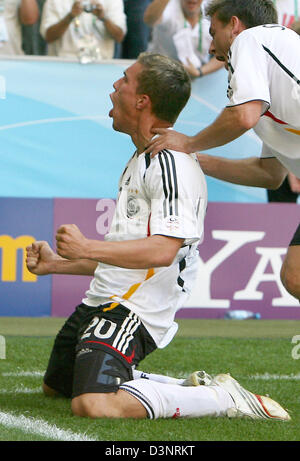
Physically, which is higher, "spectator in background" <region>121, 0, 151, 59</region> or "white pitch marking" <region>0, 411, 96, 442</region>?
"spectator in background" <region>121, 0, 151, 59</region>

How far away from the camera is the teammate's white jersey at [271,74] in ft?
13.7

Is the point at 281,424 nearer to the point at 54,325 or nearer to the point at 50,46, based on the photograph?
the point at 54,325

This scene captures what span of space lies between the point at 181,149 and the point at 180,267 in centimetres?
56

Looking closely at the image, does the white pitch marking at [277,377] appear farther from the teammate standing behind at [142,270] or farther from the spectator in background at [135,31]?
the spectator in background at [135,31]

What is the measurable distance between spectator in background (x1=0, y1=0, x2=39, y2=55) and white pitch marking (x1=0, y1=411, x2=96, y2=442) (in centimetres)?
611

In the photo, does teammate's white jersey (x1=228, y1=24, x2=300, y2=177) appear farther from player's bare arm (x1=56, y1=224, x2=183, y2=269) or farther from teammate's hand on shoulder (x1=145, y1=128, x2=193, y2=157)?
player's bare arm (x1=56, y1=224, x2=183, y2=269)

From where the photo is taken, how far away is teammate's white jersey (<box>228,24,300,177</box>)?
13.7ft

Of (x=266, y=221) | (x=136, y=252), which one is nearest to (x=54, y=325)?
(x=266, y=221)

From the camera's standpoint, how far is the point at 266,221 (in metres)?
9.23

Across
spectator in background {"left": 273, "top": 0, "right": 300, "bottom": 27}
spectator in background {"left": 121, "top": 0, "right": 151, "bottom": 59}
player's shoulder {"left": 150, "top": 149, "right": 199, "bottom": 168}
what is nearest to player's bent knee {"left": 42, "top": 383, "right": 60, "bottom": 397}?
player's shoulder {"left": 150, "top": 149, "right": 199, "bottom": 168}

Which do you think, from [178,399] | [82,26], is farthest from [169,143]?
[82,26]

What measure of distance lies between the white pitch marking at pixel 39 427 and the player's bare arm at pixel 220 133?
1.29 meters

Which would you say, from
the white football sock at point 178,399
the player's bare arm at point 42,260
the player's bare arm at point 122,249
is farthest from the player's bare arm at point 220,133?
the white football sock at point 178,399

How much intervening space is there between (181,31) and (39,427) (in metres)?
6.60
